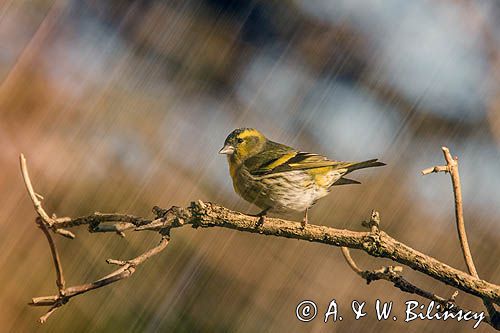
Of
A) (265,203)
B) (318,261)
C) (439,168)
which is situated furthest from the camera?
(318,261)

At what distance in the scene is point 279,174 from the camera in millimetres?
3021

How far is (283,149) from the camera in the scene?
3309 millimetres

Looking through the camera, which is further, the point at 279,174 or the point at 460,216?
the point at 279,174

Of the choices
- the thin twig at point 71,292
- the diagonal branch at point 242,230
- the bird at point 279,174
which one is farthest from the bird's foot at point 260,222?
the bird at point 279,174

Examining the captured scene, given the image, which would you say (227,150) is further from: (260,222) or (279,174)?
(260,222)

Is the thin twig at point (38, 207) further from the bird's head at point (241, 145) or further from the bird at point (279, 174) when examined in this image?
the bird's head at point (241, 145)

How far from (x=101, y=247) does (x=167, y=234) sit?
4.86ft

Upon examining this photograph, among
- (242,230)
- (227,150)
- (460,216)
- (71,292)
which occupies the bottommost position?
(71,292)

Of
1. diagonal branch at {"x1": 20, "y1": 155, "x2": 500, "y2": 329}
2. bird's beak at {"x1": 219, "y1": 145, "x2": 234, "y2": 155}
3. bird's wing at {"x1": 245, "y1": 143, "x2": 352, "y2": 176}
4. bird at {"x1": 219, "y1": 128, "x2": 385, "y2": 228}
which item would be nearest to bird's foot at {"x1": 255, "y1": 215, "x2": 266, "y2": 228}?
diagonal branch at {"x1": 20, "y1": 155, "x2": 500, "y2": 329}

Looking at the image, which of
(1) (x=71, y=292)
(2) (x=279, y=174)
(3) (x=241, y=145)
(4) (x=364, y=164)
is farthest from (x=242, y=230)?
(3) (x=241, y=145)

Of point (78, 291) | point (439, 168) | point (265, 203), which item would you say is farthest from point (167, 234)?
point (265, 203)

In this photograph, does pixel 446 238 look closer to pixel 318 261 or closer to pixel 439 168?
pixel 318 261

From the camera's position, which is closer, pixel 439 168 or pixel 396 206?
pixel 439 168

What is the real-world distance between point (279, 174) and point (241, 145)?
313mm
